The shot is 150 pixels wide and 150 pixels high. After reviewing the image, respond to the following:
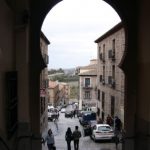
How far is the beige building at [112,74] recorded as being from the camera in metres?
27.6

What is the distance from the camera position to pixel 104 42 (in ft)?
117

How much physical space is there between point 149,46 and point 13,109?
3.45m

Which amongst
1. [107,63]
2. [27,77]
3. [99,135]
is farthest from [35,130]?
[107,63]

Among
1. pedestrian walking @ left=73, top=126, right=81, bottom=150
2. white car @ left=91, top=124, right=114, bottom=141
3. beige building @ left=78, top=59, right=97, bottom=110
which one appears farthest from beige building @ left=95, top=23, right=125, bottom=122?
beige building @ left=78, top=59, right=97, bottom=110

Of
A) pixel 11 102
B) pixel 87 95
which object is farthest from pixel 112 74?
pixel 87 95

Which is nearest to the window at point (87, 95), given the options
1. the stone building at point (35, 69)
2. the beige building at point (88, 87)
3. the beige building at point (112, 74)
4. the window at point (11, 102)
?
the beige building at point (88, 87)

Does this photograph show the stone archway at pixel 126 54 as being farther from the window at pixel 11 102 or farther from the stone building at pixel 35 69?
the window at pixel 11 102

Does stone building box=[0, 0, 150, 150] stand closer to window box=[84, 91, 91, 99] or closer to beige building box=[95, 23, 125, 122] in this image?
beige building box=[95, 23, 125, 122]

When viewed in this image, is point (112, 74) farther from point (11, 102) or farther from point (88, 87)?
point (88, 87)

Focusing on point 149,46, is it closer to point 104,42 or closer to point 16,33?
point 16,33

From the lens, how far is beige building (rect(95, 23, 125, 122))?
27.6m

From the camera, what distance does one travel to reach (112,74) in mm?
30938

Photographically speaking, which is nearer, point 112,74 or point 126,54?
point 126,54

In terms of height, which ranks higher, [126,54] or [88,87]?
[126,54]
